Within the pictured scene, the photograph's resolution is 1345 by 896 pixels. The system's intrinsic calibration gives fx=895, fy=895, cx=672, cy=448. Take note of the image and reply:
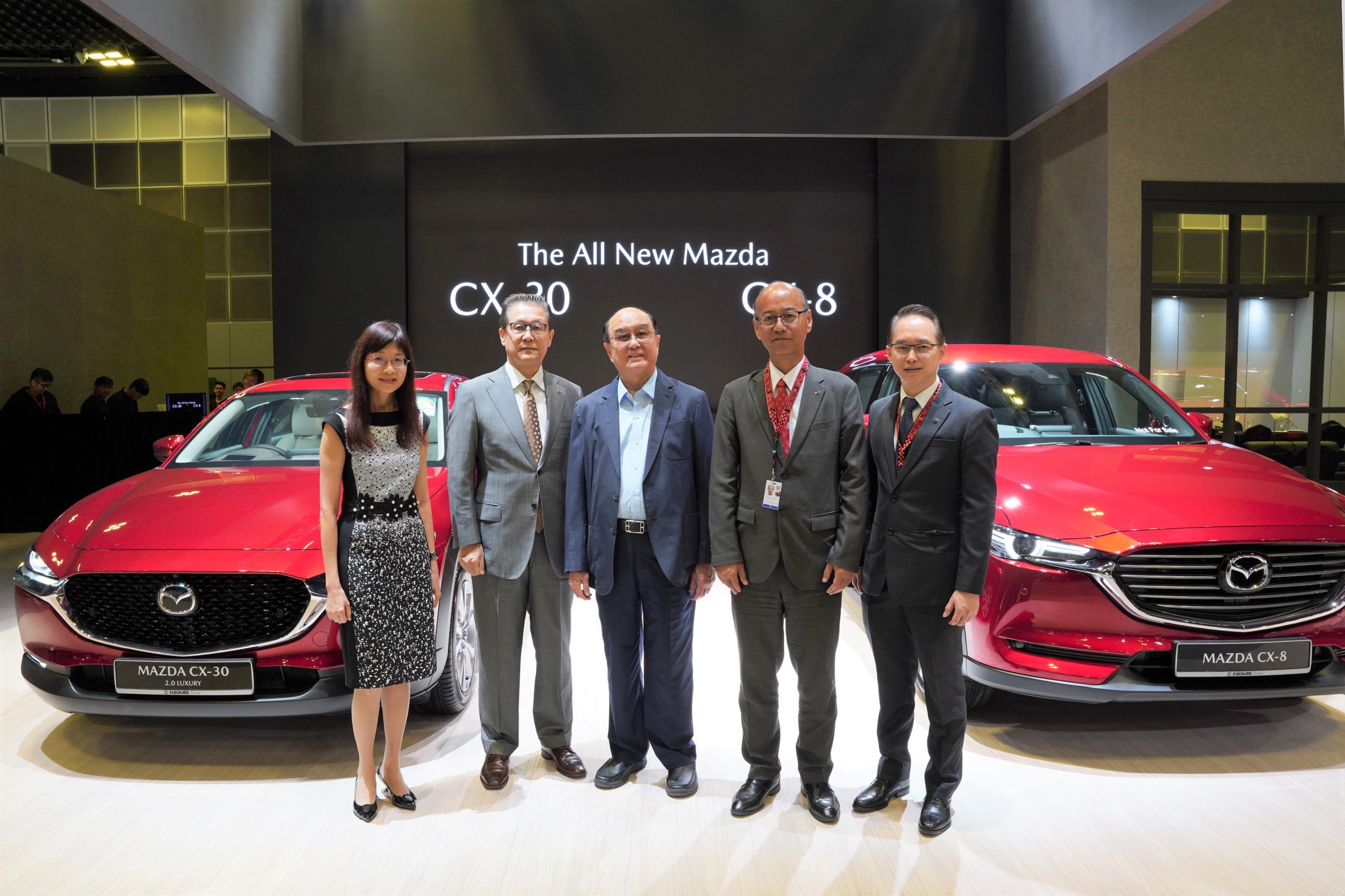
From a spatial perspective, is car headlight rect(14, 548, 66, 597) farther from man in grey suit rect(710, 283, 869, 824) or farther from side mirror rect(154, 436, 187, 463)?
man in grey suit rect(710, 283, 869, 824)

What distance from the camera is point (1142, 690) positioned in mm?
3051

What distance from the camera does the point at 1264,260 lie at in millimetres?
8352

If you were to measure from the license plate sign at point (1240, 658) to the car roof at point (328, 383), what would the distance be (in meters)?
3.30

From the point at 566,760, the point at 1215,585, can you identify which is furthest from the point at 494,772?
the point at 1215,585

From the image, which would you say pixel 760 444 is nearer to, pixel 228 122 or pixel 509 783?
pixel 509 783

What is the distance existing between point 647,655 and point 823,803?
0.74 metres

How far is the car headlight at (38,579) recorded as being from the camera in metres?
3.15

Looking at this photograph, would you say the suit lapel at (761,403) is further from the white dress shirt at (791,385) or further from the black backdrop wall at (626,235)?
the black backdrop wall at (626,235)

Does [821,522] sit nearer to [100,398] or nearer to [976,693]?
[976,693]

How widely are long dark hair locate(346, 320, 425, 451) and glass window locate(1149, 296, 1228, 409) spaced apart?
24.5ft

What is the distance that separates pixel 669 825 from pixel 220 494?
217cm

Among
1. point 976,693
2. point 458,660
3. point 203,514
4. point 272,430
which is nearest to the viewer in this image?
point 203,514

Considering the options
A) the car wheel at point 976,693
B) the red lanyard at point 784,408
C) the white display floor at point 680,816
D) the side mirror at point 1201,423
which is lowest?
the white display floor at point 680,816

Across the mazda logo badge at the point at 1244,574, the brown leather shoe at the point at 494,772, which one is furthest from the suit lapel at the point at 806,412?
the mazda logo badge at the point at 1244,574
